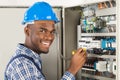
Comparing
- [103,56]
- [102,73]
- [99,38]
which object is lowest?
[102,73]

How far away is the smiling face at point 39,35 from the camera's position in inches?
57.6


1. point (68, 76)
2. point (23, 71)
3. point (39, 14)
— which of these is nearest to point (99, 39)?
point (68, 76)

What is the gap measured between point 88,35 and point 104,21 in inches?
7.0

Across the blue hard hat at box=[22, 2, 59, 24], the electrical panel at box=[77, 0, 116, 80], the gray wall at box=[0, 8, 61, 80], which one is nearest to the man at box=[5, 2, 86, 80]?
the blue hard hat at box=[22, 2, 59, 24]

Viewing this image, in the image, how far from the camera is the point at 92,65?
1769 mm

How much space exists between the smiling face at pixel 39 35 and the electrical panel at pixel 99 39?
13.9 inches

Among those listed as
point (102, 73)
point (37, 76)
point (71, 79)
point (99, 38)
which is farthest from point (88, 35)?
point (37, 76)

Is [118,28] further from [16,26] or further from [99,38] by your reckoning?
[16,26]

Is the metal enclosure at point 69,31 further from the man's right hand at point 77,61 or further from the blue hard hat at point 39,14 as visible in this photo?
the blue hard hat at point 39,14

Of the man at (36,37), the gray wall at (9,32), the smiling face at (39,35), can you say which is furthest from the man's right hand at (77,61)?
the gray wall at (9,32)

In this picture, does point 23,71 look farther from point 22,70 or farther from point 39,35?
point 39,35

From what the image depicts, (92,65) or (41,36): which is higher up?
(41,36)

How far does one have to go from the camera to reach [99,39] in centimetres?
170

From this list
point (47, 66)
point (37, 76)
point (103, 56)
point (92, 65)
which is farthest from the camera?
point (47, 66)
